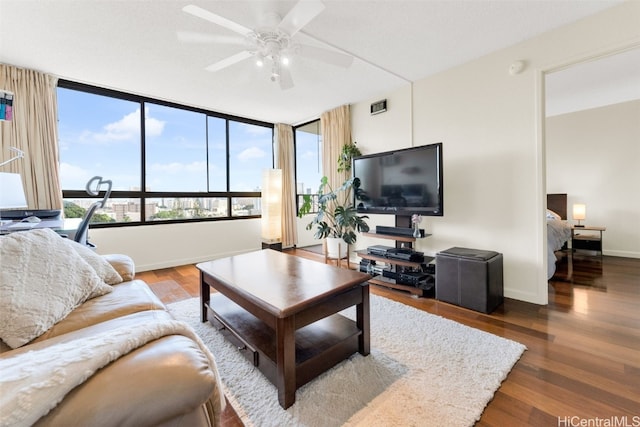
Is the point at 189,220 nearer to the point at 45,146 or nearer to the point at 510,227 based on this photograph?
the point at 45,146

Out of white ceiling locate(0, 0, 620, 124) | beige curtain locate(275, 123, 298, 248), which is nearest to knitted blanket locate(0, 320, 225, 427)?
white ceiling locate(0, 0, 620, 124)

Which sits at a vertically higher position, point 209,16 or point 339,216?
point 209,16

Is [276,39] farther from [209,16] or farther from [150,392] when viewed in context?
[150,392]

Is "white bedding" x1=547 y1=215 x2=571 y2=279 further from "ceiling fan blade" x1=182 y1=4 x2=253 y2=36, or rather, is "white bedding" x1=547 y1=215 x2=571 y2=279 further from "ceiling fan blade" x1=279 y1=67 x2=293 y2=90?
"ceiling fan blade" x1=182 y1=4 x2=253 y2=36

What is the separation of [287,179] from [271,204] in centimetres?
73

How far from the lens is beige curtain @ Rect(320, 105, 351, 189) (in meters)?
4.14

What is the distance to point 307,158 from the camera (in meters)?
5.50

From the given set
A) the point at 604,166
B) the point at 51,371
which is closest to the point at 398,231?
the point at 51,371


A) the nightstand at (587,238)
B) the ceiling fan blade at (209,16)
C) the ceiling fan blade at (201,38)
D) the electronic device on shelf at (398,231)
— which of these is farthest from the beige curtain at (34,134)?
the nightstand at (587,238)

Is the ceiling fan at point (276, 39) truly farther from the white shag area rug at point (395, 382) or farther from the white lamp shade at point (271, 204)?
the white lamp shade at point (271, 204)

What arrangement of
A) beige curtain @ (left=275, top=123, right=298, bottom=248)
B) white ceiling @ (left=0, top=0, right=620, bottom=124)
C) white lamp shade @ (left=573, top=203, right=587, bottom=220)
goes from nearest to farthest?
white ceiling @ (left=0, top=0, right=620, bottom=124)
white lamp shade @ (left=573, top=203, right=587, bottom=220)
beige curtain @ (left=275, top=123, right=298, bottom=248)

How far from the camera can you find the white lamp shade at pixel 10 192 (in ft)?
7.03

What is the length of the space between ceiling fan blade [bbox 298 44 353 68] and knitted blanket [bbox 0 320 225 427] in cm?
206

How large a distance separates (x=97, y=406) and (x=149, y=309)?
97 cm
